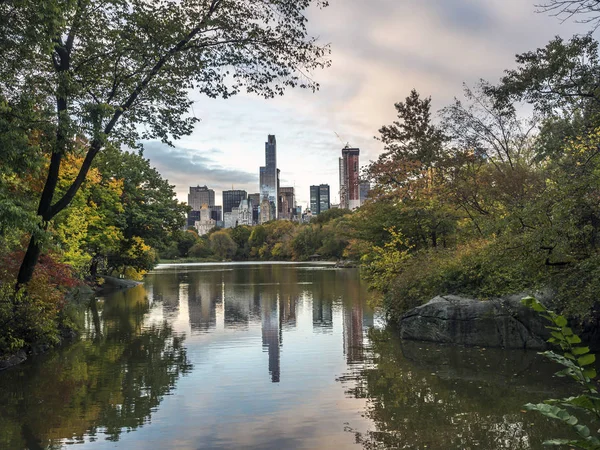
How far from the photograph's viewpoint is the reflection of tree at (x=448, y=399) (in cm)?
713

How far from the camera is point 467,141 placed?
Answer: 22188mm

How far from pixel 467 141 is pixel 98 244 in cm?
2352

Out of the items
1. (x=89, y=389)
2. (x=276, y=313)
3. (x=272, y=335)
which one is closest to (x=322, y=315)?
(x=276, y=313)

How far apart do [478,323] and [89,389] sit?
9.71 m

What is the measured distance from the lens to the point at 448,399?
354 inches

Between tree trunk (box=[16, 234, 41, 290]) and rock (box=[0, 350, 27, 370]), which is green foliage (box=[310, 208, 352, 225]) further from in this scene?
rock (box=[0, 350, 27, 370])

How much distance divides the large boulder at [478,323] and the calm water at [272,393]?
0.63 metres

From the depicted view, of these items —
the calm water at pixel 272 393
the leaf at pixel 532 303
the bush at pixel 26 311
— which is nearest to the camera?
the leaf at pixel 532 303

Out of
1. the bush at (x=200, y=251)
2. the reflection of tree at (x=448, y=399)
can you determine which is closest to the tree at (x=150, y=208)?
the reflection of tree at (x=448, y=399)

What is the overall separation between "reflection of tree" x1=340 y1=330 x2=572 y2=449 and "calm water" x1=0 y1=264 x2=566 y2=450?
0.03 metres

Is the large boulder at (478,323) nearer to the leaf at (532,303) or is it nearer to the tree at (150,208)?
the leaf at (532,303)

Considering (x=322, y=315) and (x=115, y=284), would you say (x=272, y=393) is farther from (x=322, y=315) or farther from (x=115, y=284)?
(x=115, y=284)

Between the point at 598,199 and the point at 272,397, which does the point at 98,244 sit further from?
the point at 598,199

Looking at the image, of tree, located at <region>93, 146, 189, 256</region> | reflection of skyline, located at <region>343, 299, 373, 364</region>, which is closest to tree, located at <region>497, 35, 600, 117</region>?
reflection of skyline, located at <region>343, 299, 373, 364</region>
